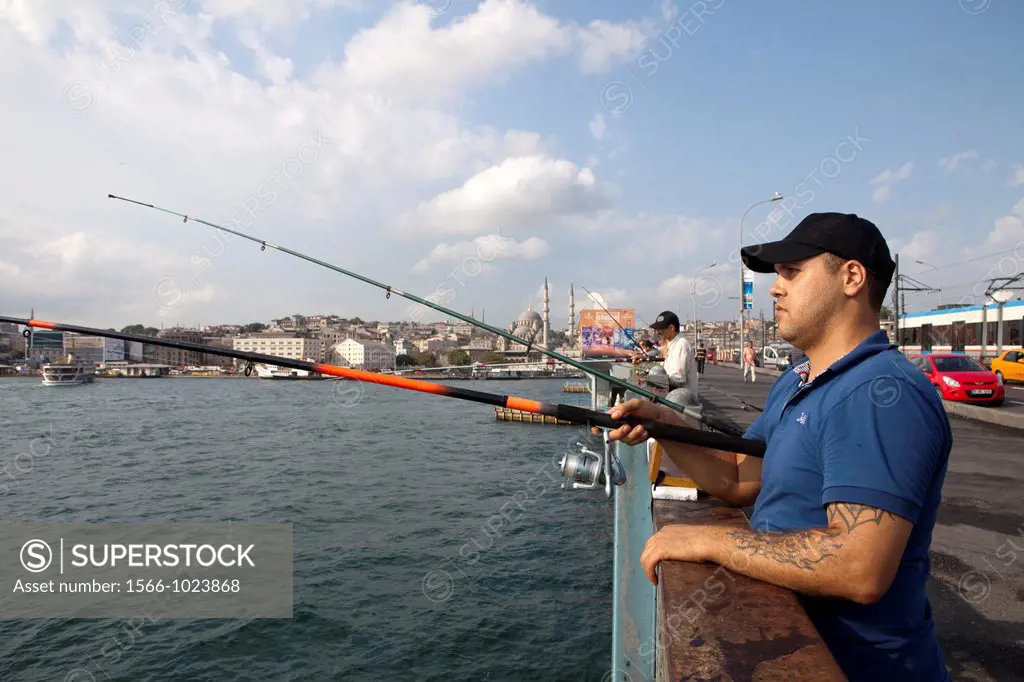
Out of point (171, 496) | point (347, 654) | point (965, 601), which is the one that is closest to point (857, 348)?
point (965, 601)

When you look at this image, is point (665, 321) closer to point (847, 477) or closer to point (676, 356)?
point (676, 356)

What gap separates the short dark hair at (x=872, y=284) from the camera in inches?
61.0

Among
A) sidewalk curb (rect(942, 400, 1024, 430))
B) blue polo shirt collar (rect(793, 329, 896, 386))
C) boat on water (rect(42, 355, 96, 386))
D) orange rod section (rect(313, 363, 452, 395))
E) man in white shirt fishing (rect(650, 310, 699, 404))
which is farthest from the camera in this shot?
boat on water (rect(42, 355, 96, 386))

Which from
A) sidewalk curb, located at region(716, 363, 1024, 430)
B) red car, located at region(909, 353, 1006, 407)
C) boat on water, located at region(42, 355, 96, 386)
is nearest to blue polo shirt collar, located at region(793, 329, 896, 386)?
sidewalk curb, located at region(716, 363, 1024, 430)

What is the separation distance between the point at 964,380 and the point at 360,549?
1425cm

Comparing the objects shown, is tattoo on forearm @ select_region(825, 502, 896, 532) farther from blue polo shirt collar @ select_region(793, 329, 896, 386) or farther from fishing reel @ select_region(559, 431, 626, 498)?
fishing reel @ select_region(559, 431, 626, 498)

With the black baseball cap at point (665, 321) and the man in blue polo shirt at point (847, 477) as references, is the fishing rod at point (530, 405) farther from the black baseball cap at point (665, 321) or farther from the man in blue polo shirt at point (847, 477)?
the black baseball cap at point (665, 321)

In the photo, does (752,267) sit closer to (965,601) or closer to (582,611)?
(965,601)

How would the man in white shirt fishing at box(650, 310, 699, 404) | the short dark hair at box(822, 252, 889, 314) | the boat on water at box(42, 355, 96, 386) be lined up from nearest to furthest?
the short dark hair at box(822, 252, 889, 314)
the man in white shirt fishing at box(650, 310, 699, 404)
the boat on water at box(42, 355, 96, 386)

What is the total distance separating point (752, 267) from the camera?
189cm

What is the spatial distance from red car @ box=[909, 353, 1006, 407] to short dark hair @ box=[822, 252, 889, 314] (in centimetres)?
1517

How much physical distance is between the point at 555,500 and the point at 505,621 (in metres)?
7.25

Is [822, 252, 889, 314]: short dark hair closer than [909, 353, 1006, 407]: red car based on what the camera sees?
Yes

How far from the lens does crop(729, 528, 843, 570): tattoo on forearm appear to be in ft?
4.14
